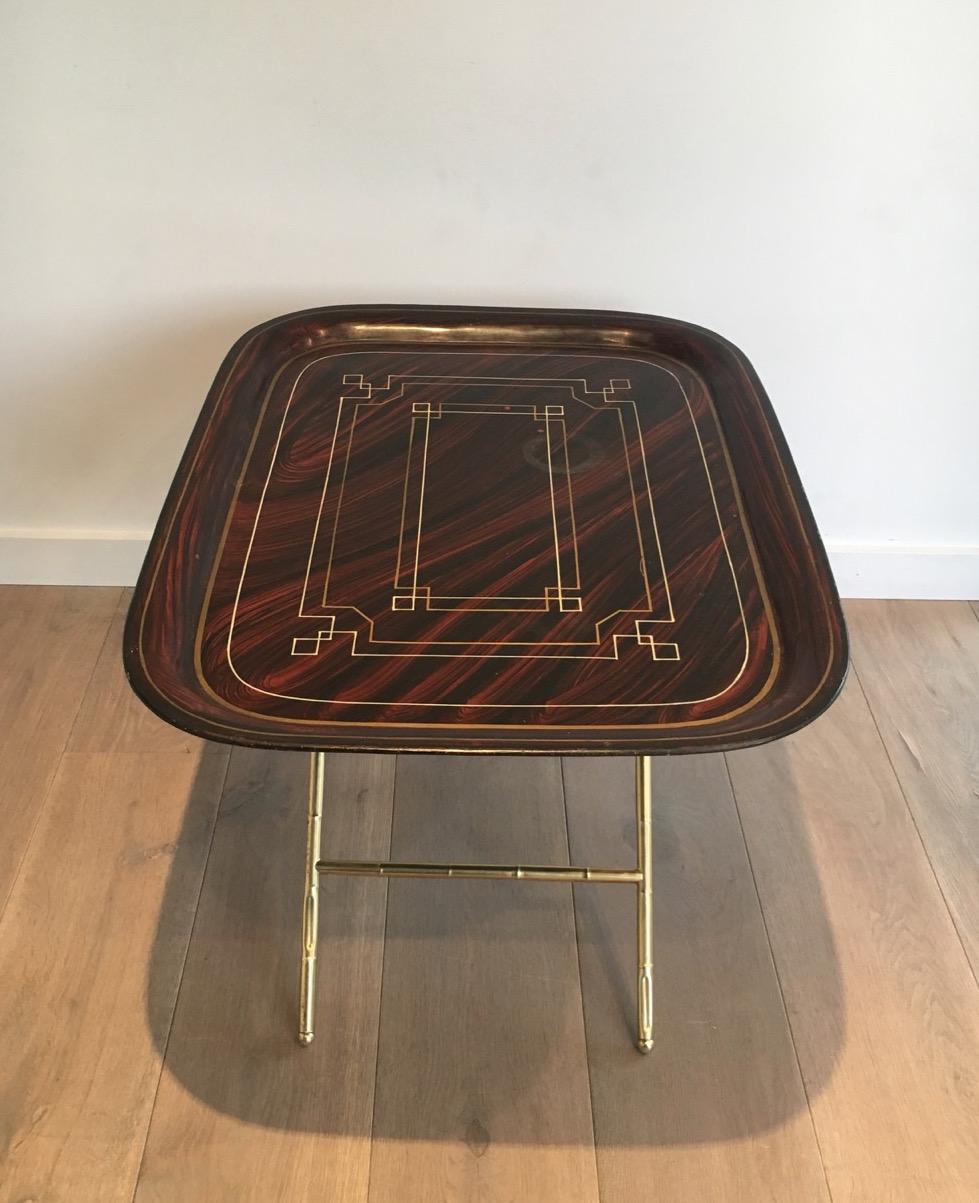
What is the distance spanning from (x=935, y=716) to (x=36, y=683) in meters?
1.55

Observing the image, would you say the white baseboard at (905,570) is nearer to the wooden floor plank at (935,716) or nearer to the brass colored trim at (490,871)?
the wooden floor plank at (935,716)

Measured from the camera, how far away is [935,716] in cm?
187

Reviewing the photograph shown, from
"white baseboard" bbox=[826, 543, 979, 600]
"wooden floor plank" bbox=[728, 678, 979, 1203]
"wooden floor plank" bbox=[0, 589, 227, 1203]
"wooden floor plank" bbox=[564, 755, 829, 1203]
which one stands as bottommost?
"wooden floor plank" bbox=[0, 589, 227, 1203]

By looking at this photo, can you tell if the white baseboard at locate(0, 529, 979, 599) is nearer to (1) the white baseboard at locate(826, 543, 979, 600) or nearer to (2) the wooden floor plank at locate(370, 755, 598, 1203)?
(1) the white baseboard at locate(826, 543, 979, 600)

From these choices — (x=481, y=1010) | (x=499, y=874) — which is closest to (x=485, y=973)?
(x=481, y=1010)

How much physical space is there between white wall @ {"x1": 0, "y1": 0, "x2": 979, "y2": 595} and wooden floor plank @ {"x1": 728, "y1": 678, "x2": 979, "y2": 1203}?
1.86 ft

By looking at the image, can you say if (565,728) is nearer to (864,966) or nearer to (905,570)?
(864,966)

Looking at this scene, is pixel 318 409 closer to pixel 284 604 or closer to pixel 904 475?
pixel 284 604

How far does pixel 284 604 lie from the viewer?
Answer: 118 cm

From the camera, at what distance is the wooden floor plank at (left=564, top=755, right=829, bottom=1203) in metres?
1.30

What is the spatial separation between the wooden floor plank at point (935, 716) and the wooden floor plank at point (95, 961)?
111cm

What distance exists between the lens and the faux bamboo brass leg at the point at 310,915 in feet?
4.46

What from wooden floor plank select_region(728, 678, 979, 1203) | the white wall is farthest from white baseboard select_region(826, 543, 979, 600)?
wooden floor plank select_region(728, 678, 979, 1203)

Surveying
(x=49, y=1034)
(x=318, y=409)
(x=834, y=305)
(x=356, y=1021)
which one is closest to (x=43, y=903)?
(x=49, y=1034)
